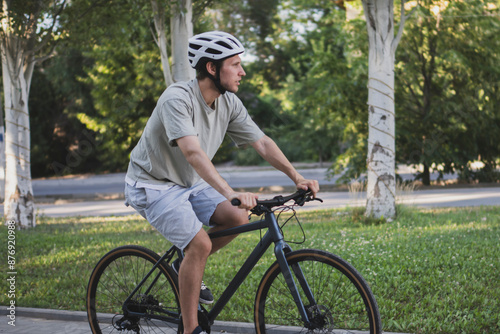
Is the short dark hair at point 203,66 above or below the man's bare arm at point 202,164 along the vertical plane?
above

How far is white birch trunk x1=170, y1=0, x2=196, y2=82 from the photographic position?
9469 millimetres

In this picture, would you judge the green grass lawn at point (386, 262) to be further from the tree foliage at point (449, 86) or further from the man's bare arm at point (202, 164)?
the tree foliage at point (449, 86)

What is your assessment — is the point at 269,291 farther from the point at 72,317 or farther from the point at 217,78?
the point at 72,317

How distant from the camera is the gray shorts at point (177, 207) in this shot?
3340 mm

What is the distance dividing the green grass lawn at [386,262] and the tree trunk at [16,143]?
524 mm

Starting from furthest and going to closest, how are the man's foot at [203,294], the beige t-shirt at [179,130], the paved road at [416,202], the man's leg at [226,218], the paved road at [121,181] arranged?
the paved road at [121,181] → the paved road at [416,202] → the man's foot at [203,294] → the man's leg at [226,218] → the beige t-shirt at [179,130]

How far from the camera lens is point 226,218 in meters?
3.48

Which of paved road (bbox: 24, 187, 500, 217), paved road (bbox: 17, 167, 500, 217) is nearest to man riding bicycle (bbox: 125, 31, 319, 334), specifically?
paved road (bbox: 17, 167, 500, 217)

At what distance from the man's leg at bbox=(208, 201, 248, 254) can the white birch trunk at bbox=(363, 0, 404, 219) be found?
609cm

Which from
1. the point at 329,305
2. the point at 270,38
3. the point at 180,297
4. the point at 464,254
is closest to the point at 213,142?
A: the point at 180,297

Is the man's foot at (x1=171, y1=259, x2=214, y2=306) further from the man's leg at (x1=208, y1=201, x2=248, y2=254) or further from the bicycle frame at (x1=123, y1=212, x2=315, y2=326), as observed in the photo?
Result: the man's leg at (x1=208, y1=201, x2=248, y2=254)

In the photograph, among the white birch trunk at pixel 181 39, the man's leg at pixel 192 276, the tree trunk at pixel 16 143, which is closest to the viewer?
the man's leg at pixel 192 276

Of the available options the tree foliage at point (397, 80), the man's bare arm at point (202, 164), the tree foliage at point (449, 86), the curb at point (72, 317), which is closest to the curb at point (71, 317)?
the curb at point (72, 317)

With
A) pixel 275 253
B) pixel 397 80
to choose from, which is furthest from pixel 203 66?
pixel 397 80
